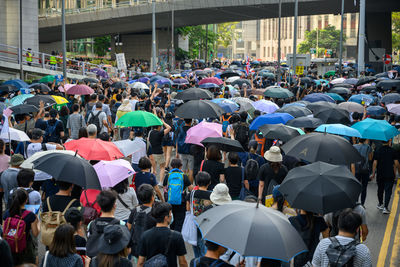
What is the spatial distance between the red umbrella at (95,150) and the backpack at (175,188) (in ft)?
4.08

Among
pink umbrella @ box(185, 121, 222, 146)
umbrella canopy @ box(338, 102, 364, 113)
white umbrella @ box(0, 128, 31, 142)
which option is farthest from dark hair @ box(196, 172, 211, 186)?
umbrella canopy @ box(338, 102, 364, 113)

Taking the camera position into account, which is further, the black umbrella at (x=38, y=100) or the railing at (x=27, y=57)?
the railing at (x=27, y=57)

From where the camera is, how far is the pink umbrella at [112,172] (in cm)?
782

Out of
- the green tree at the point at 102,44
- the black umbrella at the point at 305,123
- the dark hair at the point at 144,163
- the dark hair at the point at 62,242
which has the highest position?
the green tree at the point at 102,44

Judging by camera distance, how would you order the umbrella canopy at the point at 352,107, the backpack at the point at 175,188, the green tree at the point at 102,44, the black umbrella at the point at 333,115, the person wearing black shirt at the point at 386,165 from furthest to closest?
the green tree at the point at 102,44, the umbrella canopy at the point at 352,107, the black umbrella at the point at 333,115, the person wearing black shirt at the point at 386,165, the backpack at the point at 175,188

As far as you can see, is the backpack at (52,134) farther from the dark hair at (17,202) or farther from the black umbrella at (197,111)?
the dark hair at (17,202)

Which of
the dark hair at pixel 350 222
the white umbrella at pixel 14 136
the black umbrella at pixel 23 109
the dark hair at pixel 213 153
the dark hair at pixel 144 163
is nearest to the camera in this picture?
the dark hair at pixel 350 222

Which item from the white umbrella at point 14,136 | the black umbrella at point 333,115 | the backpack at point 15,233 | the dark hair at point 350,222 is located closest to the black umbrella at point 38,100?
the white umbrella at point 14,136

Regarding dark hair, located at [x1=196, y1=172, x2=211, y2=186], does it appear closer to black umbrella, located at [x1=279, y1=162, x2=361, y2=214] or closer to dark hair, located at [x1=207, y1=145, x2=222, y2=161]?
black umbrella, located at [x1=279, y1=162, x2=361, y2=214]

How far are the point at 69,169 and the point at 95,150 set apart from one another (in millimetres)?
1679

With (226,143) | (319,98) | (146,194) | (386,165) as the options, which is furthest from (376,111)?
(146,194)

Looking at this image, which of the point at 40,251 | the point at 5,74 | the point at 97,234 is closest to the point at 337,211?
the point at 97,234

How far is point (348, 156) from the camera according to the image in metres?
9.24

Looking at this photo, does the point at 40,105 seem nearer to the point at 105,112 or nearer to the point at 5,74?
the point at 105,112
